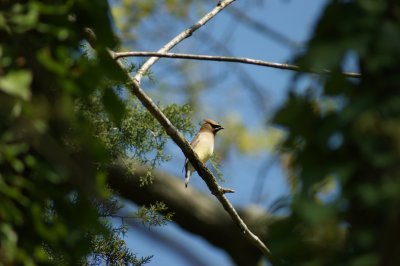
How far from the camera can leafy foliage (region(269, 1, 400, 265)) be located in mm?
2268

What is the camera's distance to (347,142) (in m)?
2.40

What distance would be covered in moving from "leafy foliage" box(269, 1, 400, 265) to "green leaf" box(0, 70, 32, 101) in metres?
0.72

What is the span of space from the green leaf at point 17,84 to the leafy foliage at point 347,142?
72cm

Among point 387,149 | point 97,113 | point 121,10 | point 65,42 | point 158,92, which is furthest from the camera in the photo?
point 121,10

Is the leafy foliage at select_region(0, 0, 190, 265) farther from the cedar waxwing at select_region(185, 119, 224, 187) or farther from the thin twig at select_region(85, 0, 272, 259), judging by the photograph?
the cedar waxwing at select_region(185, 119, 224, 187)

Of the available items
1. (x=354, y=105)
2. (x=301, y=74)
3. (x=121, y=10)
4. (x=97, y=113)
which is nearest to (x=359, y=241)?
(x=354, y=105)

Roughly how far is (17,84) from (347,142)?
3.05ft

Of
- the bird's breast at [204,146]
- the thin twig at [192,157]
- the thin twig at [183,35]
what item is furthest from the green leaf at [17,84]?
the bird's breast at [204,146]

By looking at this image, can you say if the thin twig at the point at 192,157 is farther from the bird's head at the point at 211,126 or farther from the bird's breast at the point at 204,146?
the bird's head at the point at 211,126

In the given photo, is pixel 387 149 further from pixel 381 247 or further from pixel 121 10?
pixel 121 10

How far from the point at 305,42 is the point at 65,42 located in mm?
A: 735

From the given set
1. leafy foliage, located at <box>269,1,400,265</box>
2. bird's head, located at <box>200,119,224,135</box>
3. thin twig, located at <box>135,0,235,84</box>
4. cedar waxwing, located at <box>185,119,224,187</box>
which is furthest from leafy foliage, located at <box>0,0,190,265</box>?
bird's head, located at <box>200,119,224,135</box>

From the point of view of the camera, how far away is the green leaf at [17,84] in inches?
93.3

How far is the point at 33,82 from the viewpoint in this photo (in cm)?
267
